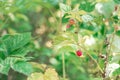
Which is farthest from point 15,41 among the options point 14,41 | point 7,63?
point 7,63

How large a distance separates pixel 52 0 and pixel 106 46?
0.38 metres

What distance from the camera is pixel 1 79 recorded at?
7.40 feet

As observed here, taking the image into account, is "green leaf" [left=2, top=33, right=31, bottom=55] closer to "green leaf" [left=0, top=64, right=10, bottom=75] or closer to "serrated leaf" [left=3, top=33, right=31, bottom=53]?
"serrated leaf" [left=3, top=33, right=31, bottom=53]

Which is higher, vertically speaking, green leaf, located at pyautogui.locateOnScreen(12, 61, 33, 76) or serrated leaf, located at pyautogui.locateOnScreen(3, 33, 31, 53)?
serrated leaf, located at pyautogui.locateOnScreen(3, 33, 31, 53)

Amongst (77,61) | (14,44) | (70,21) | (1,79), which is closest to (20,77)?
(1,79)

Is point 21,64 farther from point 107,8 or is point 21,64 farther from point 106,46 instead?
point 107,8

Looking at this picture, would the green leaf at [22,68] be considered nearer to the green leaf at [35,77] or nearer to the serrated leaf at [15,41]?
the green leaf at [35,77]

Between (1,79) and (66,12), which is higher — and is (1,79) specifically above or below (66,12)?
below

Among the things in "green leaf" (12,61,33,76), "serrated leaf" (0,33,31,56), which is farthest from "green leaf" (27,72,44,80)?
"serrated leaf" (0,33,31,56)

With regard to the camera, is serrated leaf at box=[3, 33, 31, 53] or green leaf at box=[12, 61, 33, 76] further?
serrated leaf at box=[3, 33, 31, 53]

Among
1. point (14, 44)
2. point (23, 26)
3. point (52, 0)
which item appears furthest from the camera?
point (23, 26)

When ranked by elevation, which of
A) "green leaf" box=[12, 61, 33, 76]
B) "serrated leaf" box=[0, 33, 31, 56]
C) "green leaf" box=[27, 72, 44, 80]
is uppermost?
"serrated leaf" box=[0, 33, 31, 56]

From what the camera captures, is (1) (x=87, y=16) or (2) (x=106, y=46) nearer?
(1) (x=87, y=16)

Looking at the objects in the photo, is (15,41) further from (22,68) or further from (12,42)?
(22,68)
